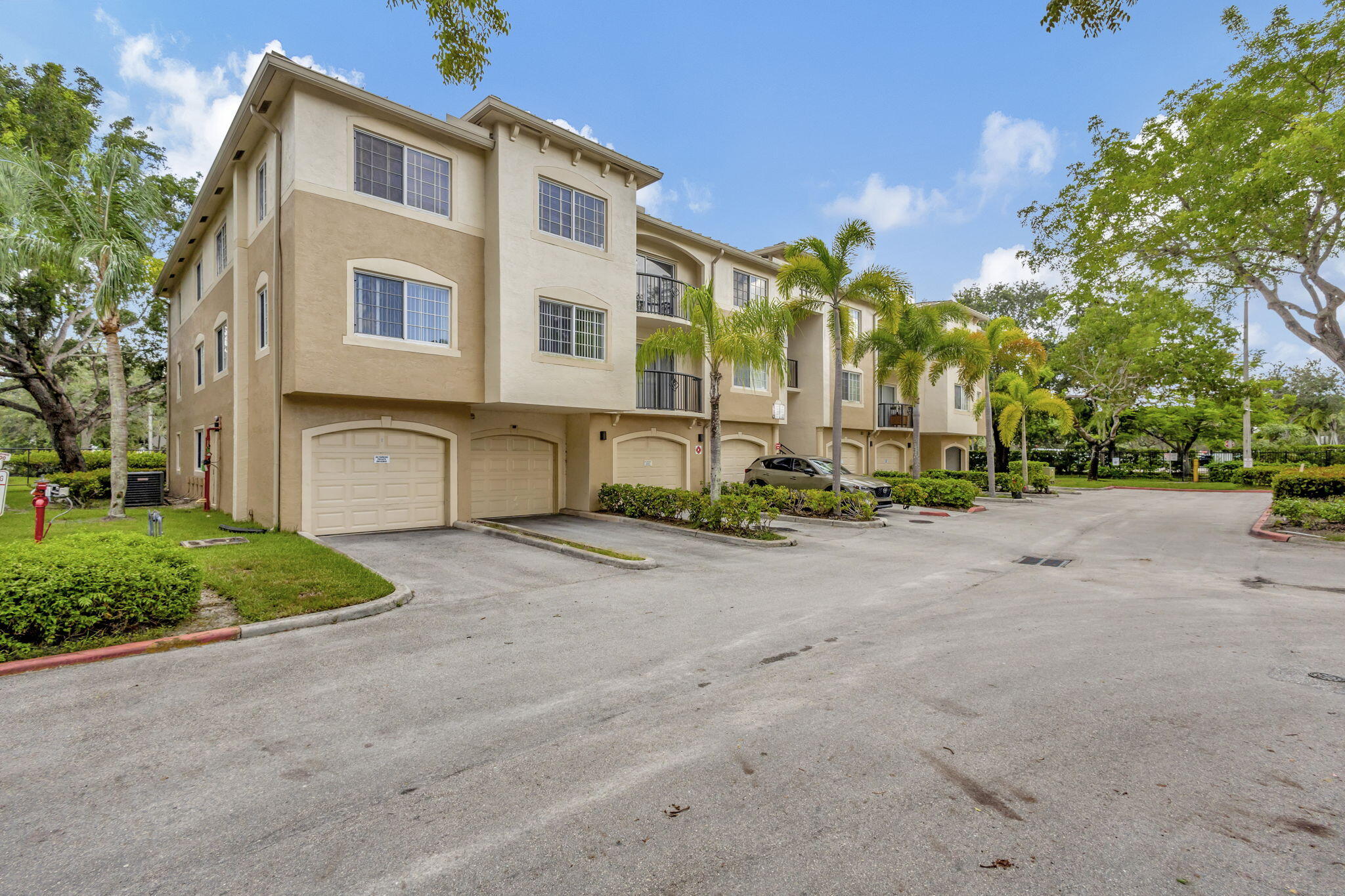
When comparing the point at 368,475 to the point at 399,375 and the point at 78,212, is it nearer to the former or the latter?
the point at 399,375

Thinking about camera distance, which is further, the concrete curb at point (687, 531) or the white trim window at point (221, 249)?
the white trim window at point (221, 249)

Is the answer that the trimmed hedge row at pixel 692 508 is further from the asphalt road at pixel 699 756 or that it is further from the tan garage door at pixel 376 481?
the asphalt road at pixel 699 756

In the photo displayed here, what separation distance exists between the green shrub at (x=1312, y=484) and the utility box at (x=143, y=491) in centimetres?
3406

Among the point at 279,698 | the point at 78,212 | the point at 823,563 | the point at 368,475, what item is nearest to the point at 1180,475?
the point at 823,563

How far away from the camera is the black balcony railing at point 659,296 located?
62.6ft

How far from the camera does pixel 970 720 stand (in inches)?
176

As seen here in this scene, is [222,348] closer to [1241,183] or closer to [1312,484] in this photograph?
[1241,183]

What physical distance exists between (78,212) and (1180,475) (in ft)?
188

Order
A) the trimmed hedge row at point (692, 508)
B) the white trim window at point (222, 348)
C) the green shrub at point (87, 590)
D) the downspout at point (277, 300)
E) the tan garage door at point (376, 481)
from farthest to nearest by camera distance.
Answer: the white trim window at point (222, 348) < the trimmed hedge row at point (692, 508) < the tan garage door at point (376, 481) < the downspout at point (277, 300) < the green shrub at point (87, 590)

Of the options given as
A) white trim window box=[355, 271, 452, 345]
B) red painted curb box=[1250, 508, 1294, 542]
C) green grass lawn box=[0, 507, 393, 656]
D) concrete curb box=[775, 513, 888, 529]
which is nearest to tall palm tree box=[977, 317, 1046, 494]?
red painted curb box=[1250, 508, 1294, 542]

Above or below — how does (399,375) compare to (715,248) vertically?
below

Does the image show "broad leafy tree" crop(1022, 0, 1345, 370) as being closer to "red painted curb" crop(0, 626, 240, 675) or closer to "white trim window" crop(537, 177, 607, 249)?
"white trim window" crop(537, 177, 607, 249)

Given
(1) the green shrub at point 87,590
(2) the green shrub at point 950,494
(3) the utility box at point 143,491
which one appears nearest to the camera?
(1) the green shrub at point 87,590

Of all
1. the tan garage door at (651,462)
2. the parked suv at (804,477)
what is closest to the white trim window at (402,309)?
the tan garage door at (651,462)
